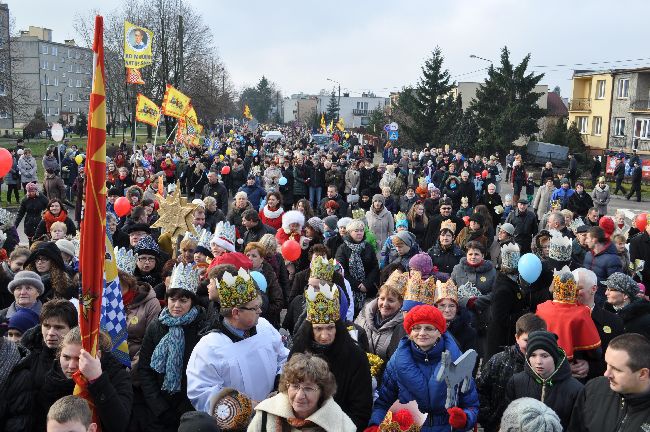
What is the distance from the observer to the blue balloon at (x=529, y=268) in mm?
6156

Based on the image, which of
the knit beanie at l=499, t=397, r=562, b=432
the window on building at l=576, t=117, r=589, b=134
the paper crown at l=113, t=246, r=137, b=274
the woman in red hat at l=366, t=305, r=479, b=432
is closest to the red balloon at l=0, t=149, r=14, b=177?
the paper crown at l=113, t=246, r=137, b=274

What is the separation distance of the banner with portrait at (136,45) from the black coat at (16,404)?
70.7 feet

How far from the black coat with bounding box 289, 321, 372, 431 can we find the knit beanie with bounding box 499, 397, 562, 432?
107cm

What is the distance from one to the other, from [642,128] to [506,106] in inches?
416

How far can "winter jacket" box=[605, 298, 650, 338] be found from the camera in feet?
18.0

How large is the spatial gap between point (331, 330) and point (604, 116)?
5096 cm

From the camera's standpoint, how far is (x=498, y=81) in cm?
4553

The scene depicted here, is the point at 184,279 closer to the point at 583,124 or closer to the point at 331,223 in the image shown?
the point at 331,223

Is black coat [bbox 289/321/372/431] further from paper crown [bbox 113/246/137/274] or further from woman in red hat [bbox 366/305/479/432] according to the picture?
paper crown [bbox 113/246/137/274]

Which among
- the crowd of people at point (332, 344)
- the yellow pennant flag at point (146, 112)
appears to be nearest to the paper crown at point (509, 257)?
the crowd of people at point (332, 344)

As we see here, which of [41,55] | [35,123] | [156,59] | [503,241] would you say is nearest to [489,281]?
[503,241]

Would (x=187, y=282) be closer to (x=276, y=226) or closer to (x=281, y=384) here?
(x=281, y=384)

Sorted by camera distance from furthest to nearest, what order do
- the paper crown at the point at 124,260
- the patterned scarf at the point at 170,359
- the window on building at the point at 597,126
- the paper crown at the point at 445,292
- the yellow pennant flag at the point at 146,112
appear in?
the window on building at the point at 597,126 < the yellow pennant flag at the point at 146,112 < the paper crown at the point at 124,260 < the paper crown at the point at 445,292 < the patterned scarf at the point at 170,359

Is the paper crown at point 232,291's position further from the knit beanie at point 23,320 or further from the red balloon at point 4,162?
the red balloon at point 4,162
